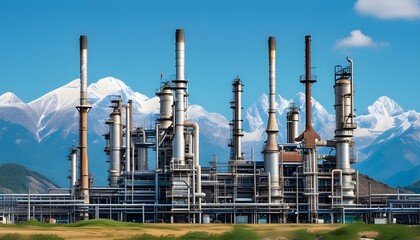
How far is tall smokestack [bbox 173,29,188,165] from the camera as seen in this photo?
115312mm

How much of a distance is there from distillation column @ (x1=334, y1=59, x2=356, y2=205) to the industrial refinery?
0.13 metres

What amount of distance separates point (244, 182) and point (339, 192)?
12.1m

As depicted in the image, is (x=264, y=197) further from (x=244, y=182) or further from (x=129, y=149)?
(x=129, y=149)

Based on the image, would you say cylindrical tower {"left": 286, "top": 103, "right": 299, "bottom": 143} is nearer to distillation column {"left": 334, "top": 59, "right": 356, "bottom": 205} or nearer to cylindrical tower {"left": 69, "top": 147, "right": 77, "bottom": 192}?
distillation column {"left": 334, "top": 59, "right": 356, "bottom": 205}

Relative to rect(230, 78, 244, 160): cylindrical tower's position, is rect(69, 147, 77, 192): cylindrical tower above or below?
below

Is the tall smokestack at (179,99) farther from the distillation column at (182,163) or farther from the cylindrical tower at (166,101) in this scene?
the cylindrical tower at (166,101)

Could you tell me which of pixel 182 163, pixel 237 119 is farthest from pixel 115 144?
pixel 237 119

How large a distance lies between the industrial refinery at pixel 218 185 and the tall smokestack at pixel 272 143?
0.41 ft

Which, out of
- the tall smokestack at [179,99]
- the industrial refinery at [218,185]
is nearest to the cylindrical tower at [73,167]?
the industrial refinery at [218,185]

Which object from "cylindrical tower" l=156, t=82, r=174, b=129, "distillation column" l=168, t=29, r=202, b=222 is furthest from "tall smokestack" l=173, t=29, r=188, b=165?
"cylindrical tower" l=156, t=82, r=174, b=129

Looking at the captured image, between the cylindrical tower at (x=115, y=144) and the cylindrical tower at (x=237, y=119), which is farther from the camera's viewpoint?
the cylindrical tower at (x=237, y=119)

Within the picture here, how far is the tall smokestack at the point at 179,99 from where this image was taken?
11531 centimetres

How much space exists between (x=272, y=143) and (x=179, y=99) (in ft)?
43.9

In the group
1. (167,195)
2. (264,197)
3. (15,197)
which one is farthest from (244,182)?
(15,197)
